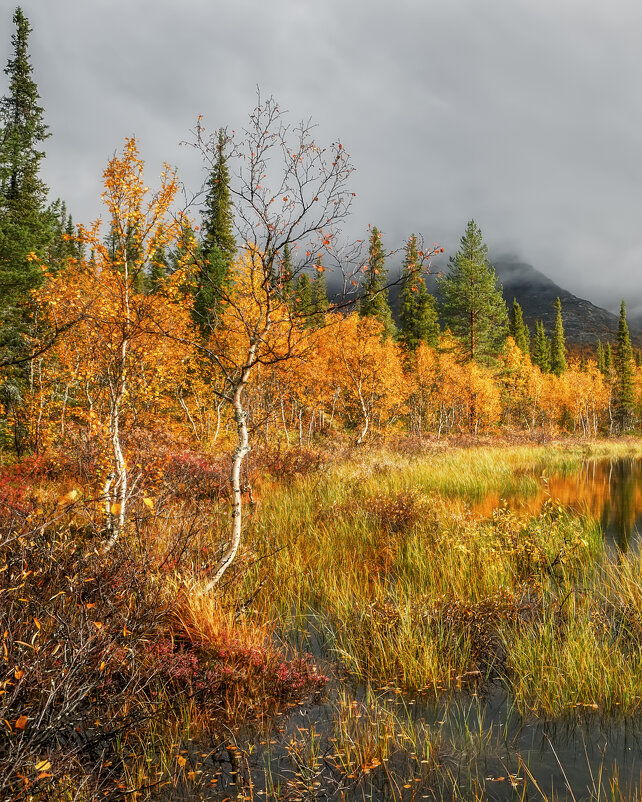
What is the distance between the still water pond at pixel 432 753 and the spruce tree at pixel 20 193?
15846 mm

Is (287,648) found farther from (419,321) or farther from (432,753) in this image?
(419,321)

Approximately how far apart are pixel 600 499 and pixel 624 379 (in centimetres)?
6639

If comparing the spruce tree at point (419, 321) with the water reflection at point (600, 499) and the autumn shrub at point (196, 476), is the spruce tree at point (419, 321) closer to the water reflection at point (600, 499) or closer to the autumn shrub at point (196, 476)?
the water reflection at point (600, 499)

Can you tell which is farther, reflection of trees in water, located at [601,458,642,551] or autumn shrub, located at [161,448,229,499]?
reflection of trees in water, located at [601,458,642,551]

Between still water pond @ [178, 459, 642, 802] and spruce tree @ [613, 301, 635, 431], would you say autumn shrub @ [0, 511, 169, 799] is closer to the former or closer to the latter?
still water pond @ [178, 459, 642, 802]

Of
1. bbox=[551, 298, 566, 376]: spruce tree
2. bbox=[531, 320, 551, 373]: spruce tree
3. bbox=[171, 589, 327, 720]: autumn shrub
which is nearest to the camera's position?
bbox=[171, 589, 327, 720]: autumn shrub

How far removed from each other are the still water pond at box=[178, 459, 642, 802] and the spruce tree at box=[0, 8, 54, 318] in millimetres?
15846

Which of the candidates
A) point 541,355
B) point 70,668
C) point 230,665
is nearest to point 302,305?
point 230,665

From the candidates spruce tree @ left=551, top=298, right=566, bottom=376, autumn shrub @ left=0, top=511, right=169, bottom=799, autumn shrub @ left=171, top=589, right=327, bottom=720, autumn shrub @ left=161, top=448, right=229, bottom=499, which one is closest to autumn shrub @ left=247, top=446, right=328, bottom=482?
autumn shrub @ left=161, top=448, right=229, bottom=499

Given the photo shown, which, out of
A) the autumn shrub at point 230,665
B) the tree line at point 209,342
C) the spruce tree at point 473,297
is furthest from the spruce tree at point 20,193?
the spruce tree at point 473,297

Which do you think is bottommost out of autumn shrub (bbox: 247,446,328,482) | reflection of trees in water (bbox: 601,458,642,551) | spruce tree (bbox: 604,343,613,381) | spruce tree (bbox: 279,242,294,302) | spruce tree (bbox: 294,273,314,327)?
reflection of trees in water (bbox: 601,458,642,551)

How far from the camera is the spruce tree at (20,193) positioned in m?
18.3

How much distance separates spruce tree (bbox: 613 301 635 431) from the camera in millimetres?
67688

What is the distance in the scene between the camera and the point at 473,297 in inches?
1652
